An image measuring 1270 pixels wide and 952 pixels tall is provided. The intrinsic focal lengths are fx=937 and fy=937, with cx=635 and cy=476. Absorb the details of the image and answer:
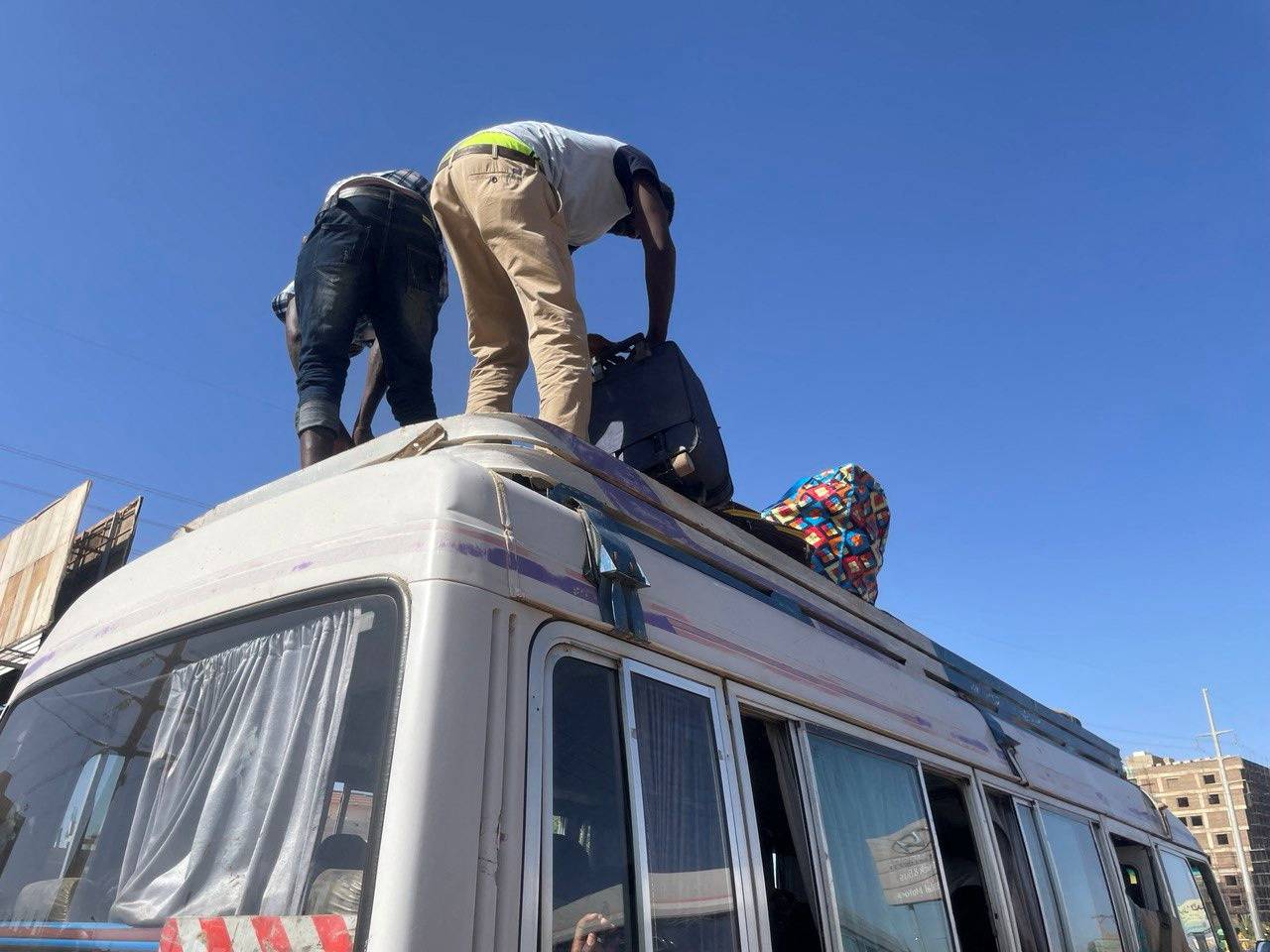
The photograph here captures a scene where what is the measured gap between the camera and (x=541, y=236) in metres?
3.29

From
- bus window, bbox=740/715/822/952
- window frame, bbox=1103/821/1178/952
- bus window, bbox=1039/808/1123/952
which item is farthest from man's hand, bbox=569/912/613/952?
window frame, bbox=1103/821/1178/952

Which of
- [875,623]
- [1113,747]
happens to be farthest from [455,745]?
[1113,747]

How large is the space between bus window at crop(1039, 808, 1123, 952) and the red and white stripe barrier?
333 centimetres

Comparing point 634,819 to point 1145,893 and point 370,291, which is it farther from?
point 1145,893

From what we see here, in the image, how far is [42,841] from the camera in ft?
6.93

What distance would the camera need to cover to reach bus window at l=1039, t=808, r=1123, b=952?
3.87m

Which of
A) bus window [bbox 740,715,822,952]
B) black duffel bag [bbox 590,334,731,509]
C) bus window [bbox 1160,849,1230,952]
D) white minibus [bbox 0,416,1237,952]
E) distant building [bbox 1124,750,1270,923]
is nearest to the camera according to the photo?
white minibus [bbox 0,416,1237,952]

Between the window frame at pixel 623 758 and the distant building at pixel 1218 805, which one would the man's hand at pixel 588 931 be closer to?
the window frame at pixel 623 758

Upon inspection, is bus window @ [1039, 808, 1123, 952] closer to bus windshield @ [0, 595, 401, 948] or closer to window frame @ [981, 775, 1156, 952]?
window frame @ [981, 775, 1156, 952]

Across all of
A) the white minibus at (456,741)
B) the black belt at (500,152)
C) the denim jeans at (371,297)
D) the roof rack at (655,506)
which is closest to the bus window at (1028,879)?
the roof rack at (655,506)

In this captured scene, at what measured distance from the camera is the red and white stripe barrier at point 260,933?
1483 millimetres

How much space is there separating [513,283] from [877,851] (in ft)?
7.21

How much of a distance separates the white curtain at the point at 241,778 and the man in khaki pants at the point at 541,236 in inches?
51.9

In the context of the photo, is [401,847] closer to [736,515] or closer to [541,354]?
[541,354]
